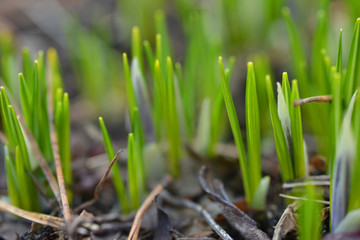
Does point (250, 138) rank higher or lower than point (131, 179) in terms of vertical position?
higher

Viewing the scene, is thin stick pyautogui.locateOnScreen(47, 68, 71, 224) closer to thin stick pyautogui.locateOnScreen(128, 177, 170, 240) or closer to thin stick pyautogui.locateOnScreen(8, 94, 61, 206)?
thin stick pyautogui.locateOnScreen(8, 94, 61, 206)

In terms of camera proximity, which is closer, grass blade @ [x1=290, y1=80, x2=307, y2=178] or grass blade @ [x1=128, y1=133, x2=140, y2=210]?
grass blade @ [x1=290, y1=80, x2=307, y2=178]

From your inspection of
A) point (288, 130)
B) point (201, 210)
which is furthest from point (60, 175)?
point (288, 130)

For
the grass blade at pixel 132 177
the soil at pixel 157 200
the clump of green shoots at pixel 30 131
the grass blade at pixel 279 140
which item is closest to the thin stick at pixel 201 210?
the soil at pixel 157 200

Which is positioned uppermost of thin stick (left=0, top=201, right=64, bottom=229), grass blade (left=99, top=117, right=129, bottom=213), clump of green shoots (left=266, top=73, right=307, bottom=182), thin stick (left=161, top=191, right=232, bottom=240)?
clump of green shoots (left=266, top=73, right=307, bottom=182)

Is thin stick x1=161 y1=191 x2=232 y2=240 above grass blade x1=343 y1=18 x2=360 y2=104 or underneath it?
underneath

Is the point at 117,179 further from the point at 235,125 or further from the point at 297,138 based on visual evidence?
the point at 297,138

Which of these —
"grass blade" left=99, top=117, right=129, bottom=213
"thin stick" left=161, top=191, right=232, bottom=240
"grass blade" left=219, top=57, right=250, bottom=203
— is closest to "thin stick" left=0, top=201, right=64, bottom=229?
"grass blade" left=99, top=117, right=129, bottom=213
